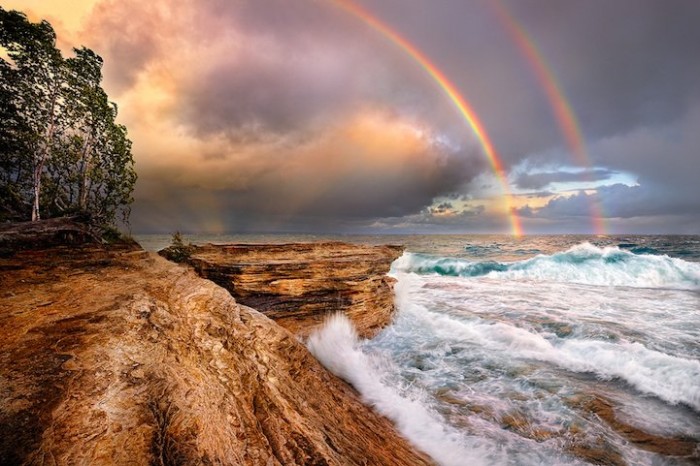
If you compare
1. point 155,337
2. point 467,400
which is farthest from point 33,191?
point 467,400

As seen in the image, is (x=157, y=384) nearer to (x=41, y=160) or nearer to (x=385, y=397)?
(x=385, y=397)

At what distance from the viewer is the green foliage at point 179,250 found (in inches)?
457

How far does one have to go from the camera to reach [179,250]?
1182 cm

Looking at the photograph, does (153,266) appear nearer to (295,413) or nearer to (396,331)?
(295,413)

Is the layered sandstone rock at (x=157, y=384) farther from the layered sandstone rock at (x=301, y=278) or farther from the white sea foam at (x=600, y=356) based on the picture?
the white sea foam at (x=600, y=356)

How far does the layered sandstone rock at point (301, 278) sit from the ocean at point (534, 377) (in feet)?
2.80

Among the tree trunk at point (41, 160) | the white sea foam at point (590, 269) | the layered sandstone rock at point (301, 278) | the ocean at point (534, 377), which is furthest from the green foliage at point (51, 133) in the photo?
the white sea foam at point (590, 269)

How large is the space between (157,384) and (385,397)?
5895 mm

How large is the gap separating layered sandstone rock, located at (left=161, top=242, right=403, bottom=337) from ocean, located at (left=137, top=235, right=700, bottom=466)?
0.85m

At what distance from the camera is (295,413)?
456cm

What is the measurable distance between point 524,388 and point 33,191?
81.3 ft

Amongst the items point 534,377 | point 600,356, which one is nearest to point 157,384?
point 534,377

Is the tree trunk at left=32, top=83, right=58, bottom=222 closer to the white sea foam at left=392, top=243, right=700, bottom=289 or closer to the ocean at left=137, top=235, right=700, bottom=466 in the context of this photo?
the ocean at left=137, top=235, right=700, bottom=466

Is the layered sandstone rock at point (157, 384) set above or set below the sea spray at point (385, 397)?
above
